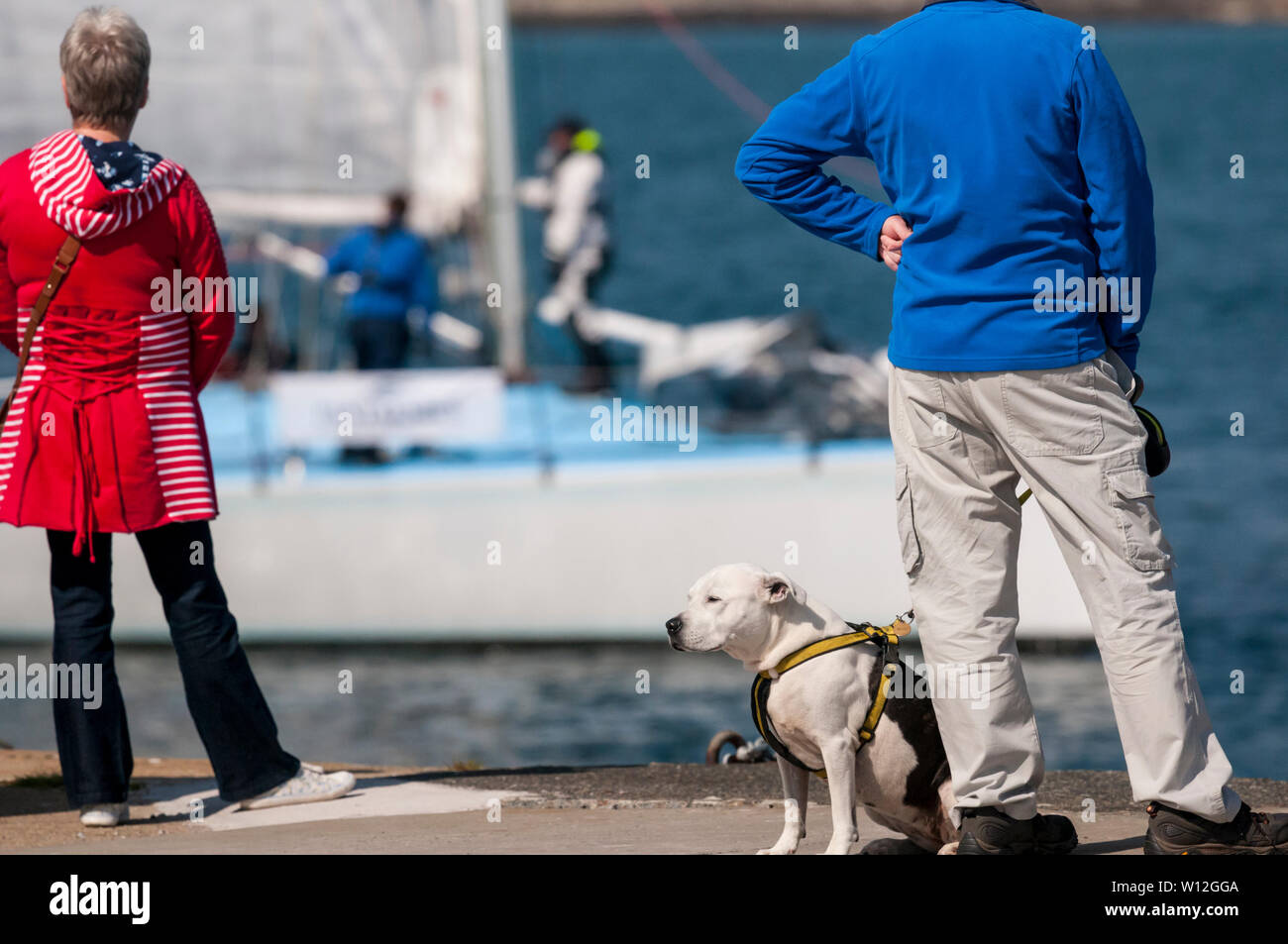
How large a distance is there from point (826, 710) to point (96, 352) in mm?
2023

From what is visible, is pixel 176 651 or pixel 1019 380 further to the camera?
pixel 176 651

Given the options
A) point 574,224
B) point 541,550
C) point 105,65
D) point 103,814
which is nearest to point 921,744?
point 103,814

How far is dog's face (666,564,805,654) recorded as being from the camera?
4.02 meters

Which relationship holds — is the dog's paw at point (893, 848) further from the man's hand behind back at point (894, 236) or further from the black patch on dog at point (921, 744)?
the man's hand behind back at point (894, 236)

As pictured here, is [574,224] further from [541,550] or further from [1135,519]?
[1135,519]

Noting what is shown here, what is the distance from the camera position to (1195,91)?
81.2 meters

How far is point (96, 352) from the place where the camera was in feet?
15.4

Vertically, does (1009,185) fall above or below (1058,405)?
above

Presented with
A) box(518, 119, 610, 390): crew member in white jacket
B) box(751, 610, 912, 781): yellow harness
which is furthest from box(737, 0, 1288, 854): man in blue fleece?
box(518, 119, 610, 390): crew member in white jacket

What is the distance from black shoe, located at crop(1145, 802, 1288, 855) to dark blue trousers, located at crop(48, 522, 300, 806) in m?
2.25

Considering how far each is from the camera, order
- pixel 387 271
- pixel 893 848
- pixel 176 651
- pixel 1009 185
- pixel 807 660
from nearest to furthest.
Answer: pixel 1009 185
pixel 807 660
pixel 893 848
pixel 176 651
pixel 387 271

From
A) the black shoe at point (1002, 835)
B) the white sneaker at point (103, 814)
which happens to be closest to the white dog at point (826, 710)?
the black shoe at point (1002, 835)

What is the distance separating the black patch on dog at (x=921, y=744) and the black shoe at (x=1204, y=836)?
18.3 inches
